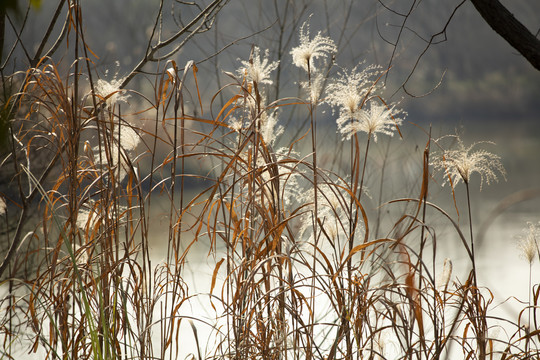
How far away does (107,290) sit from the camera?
34.1 inches

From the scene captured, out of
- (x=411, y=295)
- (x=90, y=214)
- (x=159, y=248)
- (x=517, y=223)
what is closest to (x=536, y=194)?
(x=411, y=295)

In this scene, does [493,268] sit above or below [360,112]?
above

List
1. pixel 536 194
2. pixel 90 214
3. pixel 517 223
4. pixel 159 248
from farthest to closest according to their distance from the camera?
pixel 517 223
pixel 159 248
pixel 90 214
pixel 536 194

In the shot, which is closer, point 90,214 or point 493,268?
point 90,214

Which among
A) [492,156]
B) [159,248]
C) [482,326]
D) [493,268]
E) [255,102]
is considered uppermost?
[159,248]

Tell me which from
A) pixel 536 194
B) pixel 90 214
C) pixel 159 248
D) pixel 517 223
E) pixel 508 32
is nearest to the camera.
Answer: pixel 536 194

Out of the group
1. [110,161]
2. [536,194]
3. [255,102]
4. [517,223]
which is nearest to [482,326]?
[536,194]

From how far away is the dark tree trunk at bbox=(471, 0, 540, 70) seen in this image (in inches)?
29.2

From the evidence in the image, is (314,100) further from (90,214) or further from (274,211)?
(90,214)

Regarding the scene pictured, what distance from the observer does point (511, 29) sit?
0.75 meters

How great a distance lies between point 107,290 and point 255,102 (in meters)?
0.40

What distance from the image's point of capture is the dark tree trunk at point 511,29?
29.2 inches

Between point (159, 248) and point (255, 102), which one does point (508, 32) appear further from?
point (159, 248)

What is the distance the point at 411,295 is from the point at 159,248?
228cm
